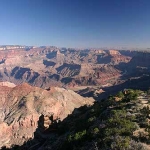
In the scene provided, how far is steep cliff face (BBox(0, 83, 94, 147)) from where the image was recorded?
83031 millimetres

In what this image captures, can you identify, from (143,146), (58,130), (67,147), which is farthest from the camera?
(58,130)

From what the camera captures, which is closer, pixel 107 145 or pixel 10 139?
pixel 107 145

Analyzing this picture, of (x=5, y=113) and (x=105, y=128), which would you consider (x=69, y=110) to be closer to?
(x=5, y=113)

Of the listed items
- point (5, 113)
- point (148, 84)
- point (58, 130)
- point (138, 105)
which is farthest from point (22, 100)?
point (148, 84)

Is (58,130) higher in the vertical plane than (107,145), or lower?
lower

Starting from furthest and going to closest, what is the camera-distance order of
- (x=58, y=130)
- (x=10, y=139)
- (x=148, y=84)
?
(x=148, y=84) → (x=10, y=139) → (x=58, y=130)

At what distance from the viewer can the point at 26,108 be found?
9338cm

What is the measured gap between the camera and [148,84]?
173 metres

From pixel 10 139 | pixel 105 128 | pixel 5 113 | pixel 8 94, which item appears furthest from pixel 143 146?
pixel 8 94

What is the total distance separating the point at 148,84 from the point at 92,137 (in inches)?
6264

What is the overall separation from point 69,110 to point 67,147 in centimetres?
8126

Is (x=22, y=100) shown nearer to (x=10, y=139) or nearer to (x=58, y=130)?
(x=10, y=139)

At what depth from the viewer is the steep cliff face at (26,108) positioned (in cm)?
8303

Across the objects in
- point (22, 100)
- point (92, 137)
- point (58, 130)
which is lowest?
point (22, 100)
